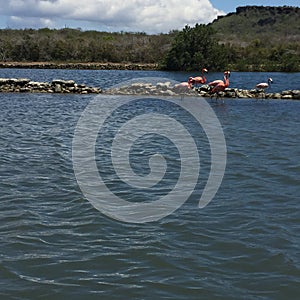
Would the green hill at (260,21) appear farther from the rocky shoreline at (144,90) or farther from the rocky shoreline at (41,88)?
the rocky shoreline at (41,88)

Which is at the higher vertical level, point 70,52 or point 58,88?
point 70,52

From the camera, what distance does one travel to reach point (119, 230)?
616 centimetres

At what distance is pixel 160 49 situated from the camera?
78375mm

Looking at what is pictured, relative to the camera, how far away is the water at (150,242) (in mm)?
4746

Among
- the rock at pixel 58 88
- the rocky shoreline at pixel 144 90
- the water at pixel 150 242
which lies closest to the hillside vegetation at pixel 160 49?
the rocky shoreline at pixel 144 90

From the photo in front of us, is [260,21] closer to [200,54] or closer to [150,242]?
[200,54]

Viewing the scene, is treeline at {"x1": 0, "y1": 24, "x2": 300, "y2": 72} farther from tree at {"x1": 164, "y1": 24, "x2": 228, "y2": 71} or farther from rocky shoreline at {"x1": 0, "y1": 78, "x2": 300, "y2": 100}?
rocky shoreline at {"x1": 0, "y1": 78, "x2": 300, "y2": 100}

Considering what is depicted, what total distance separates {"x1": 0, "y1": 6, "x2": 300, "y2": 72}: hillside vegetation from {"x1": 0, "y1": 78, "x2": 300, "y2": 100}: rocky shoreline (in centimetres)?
2757

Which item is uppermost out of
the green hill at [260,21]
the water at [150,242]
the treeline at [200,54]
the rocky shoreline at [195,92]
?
the green hill at [260,21]

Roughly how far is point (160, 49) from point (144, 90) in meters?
53.2

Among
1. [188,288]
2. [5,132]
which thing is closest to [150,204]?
[188,288]

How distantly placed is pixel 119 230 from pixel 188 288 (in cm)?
164

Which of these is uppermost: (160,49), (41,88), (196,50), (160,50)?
(160,49)

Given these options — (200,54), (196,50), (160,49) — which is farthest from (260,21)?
(200,54)
